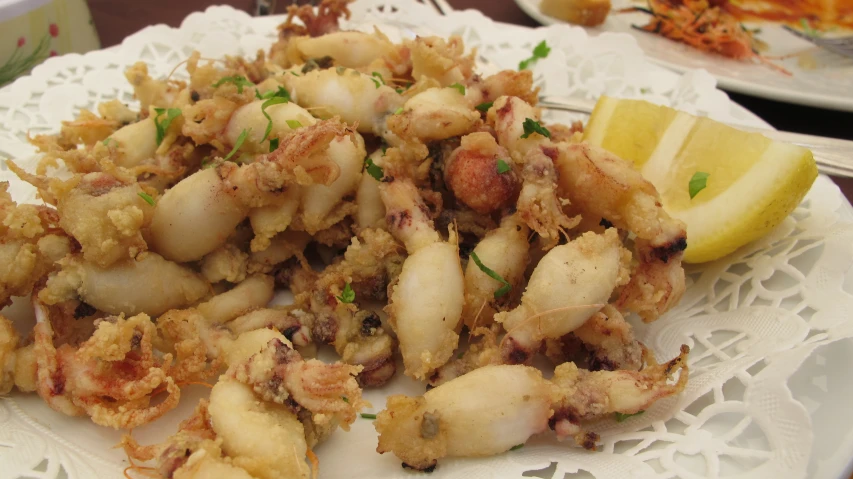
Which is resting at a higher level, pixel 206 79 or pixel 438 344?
pixel 206 79

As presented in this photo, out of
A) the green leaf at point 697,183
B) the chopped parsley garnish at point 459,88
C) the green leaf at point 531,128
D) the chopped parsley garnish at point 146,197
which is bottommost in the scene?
the green leaf at point 697,183

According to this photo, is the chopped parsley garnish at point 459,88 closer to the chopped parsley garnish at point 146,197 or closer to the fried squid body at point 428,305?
the fried squid body at point 428,305

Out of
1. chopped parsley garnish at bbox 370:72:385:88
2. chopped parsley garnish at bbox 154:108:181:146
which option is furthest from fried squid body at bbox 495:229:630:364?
chopped parsley garnish at bbox 154:108:181:146

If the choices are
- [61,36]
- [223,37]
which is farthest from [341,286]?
[61,36]

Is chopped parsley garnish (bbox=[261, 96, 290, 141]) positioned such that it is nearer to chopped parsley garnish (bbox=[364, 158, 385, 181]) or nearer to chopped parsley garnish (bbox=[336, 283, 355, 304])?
chopped parsley garnish (bbox=[364, 158, 385, 181])

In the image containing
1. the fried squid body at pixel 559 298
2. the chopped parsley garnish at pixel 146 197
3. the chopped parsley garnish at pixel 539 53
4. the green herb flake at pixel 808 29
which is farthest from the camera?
the green herb flake at pixel 808 29

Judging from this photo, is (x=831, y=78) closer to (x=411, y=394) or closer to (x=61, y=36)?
(x=411, y=394)

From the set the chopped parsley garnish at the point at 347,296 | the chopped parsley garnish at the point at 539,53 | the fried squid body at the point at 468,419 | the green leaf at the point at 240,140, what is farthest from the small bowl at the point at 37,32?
the fried squid body at the point at 468,419

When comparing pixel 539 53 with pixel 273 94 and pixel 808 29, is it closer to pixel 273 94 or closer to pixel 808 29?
pixel 273 94
